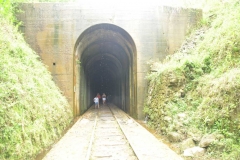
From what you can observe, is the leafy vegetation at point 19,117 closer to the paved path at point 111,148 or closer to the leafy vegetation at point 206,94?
the paved path at point 111,148

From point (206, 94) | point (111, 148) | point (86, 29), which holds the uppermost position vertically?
point (86, 29)

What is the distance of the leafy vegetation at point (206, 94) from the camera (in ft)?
18.3

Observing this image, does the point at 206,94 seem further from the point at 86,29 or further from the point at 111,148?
the point at 86,29

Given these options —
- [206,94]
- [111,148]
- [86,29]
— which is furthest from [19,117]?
[86,29]

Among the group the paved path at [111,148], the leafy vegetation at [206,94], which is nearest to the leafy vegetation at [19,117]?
the paved path at [111,148]

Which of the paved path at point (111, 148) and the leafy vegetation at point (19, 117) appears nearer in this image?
the leafy vegetation at point (19, 117)

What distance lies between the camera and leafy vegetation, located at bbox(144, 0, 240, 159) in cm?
558

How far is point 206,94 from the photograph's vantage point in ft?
23.7

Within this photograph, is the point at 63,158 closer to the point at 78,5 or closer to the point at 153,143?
the point at 153,143

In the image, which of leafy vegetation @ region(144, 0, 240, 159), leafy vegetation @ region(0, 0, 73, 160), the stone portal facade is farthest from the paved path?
the stone portal facade

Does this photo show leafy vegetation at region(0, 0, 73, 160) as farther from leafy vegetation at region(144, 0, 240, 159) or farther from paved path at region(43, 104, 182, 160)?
leafy vegetation at region(144, 0, 240, 159)

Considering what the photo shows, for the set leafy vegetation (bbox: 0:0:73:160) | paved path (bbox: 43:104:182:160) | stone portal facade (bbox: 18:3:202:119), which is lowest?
paved path (bbox: 43:104:182:160)

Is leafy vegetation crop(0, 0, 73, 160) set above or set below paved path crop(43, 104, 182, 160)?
above

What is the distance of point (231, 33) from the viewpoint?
25.8 feet
